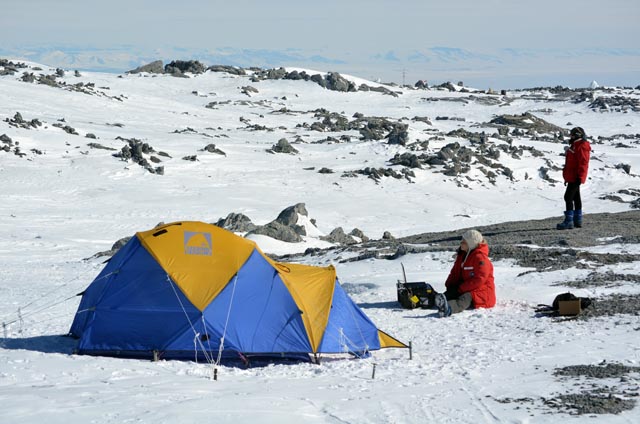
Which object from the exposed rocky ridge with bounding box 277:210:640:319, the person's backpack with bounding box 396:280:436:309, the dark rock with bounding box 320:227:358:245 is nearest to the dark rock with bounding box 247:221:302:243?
the dark rock with bounding box 320:227:358:245

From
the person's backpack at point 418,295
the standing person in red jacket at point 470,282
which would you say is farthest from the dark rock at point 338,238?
the standing person in red jacket at point 470,282

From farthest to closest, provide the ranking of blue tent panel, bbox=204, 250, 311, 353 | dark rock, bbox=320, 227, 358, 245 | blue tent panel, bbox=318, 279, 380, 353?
dark rock, bbox=320, 227, 358, 245
blue tent panel, bbox=318, 279, 380, 353
blue tent panel, bbox=204, 250, 311, 353

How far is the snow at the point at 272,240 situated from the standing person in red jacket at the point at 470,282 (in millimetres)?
232

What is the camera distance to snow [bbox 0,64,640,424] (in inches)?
307

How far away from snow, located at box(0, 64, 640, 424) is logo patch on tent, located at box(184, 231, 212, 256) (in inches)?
56.2

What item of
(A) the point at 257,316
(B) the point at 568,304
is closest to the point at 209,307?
(A) the point at 257,316

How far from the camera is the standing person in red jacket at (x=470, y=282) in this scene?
1195cm

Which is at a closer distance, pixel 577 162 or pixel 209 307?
pixel 209 307

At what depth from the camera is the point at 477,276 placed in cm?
1205

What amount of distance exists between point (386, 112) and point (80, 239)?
40.5 meters

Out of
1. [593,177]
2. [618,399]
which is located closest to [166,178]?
[593,177]

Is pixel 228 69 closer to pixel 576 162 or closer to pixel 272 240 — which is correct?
pixel 272 240

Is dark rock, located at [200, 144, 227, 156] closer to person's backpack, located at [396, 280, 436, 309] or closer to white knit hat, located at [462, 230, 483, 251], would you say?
person's backpack, located at [396, 280, 436, 309]

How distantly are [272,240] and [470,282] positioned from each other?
10308 millimetres
